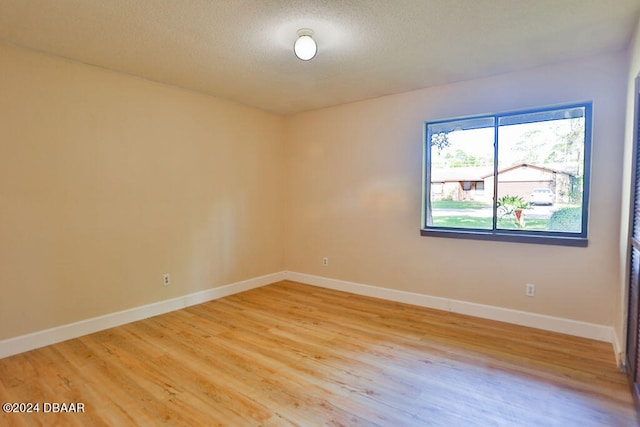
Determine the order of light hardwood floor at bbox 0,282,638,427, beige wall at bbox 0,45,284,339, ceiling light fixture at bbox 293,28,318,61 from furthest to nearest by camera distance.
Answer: beige wall at bbox 0,45,284,339
ceiling light fixture at bbox 293,28,318,61
light hardwood floor at bbox 0,282,638,427

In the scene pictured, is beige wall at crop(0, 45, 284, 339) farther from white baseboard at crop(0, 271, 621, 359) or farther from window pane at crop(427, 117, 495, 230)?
window pane at crop(427, 117, 495, 230)

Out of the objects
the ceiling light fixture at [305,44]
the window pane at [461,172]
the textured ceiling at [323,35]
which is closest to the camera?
the textured ceiling at [323,35]

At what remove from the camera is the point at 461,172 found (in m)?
3.65

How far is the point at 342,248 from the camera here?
4.49m

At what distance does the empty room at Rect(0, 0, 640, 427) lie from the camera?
6.97 feet

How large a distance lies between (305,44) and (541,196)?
2605mm

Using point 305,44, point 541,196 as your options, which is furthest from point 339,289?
point 305,44

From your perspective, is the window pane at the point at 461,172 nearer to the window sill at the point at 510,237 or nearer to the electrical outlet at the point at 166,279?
the window sill at the point at 510,237

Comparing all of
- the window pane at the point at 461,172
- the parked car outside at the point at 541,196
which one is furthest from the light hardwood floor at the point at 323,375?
the parked car outside at the point at 541,196

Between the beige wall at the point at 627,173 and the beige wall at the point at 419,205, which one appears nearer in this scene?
the beige wall at the point at 627,173

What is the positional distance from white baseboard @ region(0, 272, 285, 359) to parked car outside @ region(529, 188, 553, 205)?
354cm

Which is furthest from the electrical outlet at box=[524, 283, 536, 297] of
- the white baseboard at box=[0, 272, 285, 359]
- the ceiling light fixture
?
the white baseboard at box=[0, 272, 285, 359]

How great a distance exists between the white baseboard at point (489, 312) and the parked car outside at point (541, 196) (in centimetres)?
107

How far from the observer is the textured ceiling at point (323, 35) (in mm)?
2117
